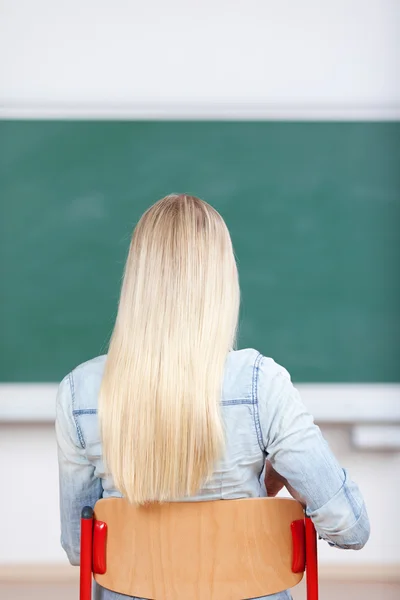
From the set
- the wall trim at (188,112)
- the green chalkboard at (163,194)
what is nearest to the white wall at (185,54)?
the wall trim at (188,112)

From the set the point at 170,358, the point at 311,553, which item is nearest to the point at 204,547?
the point at 311,553

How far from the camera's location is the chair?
1.27 meters

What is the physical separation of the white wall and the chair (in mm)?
2180

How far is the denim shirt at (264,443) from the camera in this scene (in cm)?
130

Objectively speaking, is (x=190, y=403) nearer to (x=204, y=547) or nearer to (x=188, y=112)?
(x=204, y=547)

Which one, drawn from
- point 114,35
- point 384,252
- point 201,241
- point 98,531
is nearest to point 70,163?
point 114,35

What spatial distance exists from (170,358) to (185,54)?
7.05ft

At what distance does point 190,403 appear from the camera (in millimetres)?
1298

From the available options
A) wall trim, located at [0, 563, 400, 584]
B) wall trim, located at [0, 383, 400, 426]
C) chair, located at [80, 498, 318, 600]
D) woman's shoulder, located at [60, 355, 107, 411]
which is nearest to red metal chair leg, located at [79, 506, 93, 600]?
chair, located at [80, 498, 318, 600]

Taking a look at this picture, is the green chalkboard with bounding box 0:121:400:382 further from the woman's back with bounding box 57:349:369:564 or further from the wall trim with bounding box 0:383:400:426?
the woman's back with bounding box 57:349:369:564

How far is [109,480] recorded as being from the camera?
1.41 metres

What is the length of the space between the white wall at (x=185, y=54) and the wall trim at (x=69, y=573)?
1.89 meters

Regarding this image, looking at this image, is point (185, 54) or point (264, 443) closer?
point (264, 443)

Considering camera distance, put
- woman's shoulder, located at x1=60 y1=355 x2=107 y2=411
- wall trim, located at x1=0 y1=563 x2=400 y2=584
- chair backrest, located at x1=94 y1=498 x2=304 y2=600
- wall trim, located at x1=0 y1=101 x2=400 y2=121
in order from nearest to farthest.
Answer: chair backrest, located at x1=94 y1=498 x2=304 y2=600 → woman's shoulder, located at x1=60 y1=355 x2=107 y2=411 → wall trim, located at x1=0 y1=101 x2=400 y2=121 → wall trim, located at x1=0 y1=563 x2=400 y2=584
